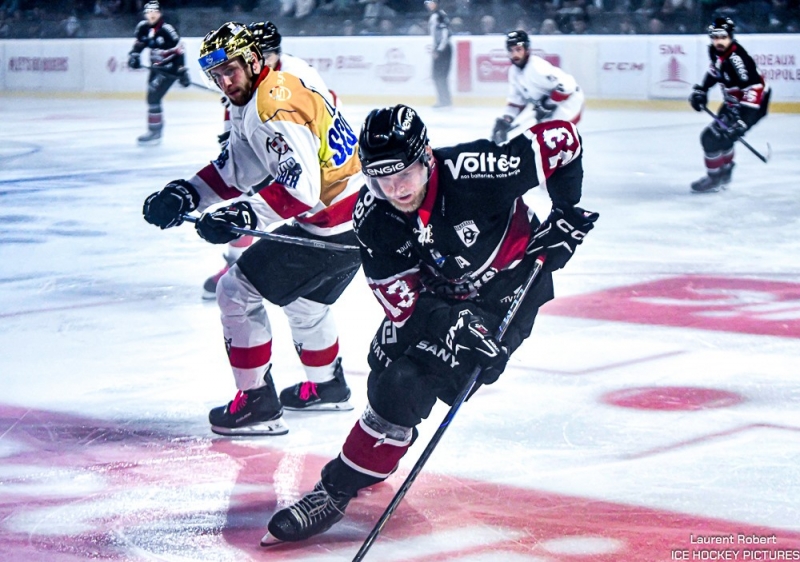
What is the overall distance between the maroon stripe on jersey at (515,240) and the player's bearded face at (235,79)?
0.98 m

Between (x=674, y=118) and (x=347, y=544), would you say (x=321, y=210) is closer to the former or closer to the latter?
(x=347, y=544)

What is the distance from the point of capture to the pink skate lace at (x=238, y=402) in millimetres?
3497

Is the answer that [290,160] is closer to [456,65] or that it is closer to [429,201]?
[429,201]

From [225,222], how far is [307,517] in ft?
3.12

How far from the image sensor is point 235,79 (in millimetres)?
3330

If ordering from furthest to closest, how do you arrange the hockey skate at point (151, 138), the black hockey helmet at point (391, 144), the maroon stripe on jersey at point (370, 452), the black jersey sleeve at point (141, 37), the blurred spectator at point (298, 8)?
the blurred spectator at point (298, 8), the black jersey sleeve at point (141, 37), the hockey skate at point (151, 138), the maroon stripe on jersey at point (370, 452), the black hockey helmet at point (391, 144)

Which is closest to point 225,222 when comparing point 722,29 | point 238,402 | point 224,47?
point 224,47

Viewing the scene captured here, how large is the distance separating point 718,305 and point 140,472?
8.94 feet

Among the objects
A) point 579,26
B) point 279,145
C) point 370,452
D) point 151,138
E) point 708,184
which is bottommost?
point 151,138

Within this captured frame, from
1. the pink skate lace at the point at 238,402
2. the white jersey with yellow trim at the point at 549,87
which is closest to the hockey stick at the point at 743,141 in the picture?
the white jersey with yellow trim at the point at 549,87

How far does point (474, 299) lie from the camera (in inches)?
111

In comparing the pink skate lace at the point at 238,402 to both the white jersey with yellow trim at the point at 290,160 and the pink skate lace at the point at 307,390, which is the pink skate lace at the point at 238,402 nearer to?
the pink skate lace at the point at 307,390

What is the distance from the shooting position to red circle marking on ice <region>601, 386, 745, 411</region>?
141 inches

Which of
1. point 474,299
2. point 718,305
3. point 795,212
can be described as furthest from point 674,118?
point 474,299
